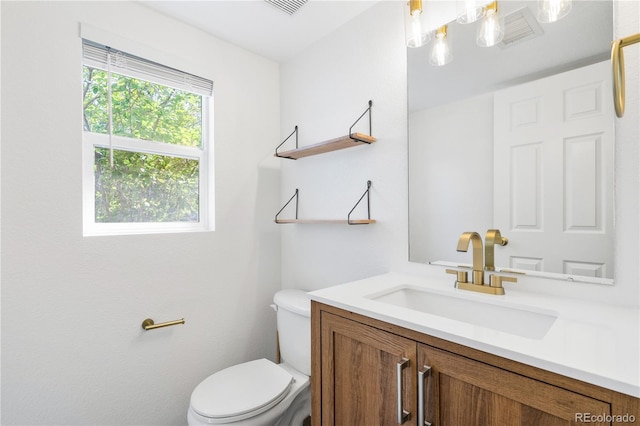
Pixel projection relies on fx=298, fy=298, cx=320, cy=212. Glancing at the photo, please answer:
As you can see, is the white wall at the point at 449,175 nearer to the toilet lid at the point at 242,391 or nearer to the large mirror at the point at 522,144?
the large mirror at the point at 522,144

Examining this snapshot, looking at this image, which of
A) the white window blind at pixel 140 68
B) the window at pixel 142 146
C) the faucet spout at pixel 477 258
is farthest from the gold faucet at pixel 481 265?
the white window blind at pixel 140 68

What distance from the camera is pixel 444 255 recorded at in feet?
4.21

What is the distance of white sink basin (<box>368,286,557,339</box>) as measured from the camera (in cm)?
90

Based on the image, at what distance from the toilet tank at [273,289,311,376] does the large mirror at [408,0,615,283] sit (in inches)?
25.9

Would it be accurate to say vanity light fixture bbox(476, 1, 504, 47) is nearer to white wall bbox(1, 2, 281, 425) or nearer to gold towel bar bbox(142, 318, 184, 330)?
white wall bbox(1, 2, 281, 425)

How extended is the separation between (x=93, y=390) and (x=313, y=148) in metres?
1.54

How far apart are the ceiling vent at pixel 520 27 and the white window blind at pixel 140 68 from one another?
58.6 inches

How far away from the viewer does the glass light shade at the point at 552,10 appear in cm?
99

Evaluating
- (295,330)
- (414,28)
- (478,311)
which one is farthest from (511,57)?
(295,330)

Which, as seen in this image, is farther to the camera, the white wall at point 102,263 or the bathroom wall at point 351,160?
the bathroom wall at point 351,160

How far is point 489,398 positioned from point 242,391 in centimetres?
106

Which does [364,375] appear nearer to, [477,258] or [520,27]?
[477,258]

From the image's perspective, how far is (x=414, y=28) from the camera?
127 centimetres

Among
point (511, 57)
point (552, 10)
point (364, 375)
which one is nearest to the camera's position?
point (364, 375)
